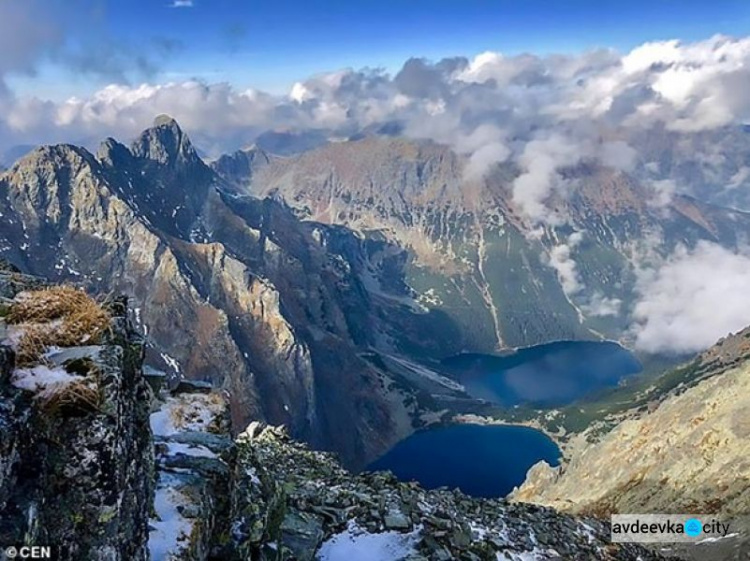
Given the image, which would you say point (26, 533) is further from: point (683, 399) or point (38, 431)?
point (683, 399)

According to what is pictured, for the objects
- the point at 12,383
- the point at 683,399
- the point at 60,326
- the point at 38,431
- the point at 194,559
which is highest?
the point at 683,399

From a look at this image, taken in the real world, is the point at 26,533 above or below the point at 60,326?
below

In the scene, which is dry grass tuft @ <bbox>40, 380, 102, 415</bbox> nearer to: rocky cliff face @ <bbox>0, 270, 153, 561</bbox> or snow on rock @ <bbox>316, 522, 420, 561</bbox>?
rocky cliff face @ <bbox>0, 270, 153, 561</bbox>

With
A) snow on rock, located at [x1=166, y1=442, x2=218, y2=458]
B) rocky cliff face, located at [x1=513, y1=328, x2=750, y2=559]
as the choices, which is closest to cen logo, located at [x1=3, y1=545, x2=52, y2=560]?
snow on rock, located at [x1=166, y1=442, x2=218, y2=458]

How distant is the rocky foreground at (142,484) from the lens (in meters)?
11.3

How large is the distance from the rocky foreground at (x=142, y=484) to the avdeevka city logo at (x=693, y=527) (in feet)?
135

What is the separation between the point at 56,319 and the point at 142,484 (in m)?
4.18

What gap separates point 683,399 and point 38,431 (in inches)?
6181

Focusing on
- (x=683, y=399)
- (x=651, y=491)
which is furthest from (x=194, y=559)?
(x=683, y=399)

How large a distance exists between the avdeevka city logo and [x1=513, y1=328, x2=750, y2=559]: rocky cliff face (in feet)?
9.70

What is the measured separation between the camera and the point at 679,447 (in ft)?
326

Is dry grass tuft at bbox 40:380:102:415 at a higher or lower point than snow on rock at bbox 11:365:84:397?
lower

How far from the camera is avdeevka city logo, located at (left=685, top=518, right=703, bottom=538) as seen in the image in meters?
62.2

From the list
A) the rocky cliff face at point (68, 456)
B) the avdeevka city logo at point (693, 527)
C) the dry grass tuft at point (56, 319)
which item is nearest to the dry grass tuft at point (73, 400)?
the rocky cliff face at point (68, 456)
